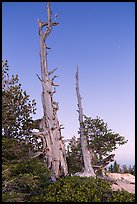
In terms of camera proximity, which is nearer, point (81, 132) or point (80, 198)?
point (80, 198)

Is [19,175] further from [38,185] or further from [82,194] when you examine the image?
[82,194]

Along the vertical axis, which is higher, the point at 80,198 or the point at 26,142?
the point at 26,142

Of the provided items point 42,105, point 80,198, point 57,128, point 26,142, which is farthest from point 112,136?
point 80,198

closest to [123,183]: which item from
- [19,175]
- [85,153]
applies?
[85,153]

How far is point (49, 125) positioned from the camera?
1338 centimetres

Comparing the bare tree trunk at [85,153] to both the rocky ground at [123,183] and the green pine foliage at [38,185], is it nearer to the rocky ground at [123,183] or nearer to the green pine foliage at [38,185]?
the rocky ground at [123,183]

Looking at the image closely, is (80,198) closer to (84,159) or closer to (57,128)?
(57,128)

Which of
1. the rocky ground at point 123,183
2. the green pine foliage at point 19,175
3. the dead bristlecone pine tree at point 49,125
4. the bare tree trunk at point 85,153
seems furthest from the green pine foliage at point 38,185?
the bare tree trunk at point 85,153

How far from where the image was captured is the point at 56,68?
1395cm

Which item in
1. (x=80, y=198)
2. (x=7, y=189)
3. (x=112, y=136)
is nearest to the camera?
(x=7, y=189)

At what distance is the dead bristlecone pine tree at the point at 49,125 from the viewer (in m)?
→ 13.0

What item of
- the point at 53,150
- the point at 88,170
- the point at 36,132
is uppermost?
the point at 36,132

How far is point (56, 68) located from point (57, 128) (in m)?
3.01

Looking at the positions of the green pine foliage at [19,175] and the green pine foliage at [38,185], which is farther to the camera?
the green pine foliage at [38,185]
